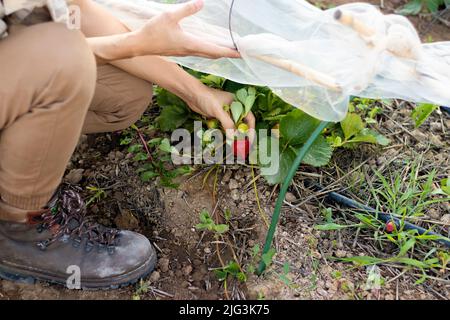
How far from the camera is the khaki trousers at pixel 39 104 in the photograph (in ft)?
3.29

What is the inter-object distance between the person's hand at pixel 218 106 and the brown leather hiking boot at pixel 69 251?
350 mm

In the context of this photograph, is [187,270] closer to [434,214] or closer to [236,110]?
[236,110]

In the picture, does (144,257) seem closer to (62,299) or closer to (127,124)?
(62,299)

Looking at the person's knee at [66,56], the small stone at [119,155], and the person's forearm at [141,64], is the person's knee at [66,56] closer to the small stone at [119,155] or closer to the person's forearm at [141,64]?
the person's forearm at [141,64]

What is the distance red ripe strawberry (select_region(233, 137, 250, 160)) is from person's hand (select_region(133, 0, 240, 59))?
267 millimetres

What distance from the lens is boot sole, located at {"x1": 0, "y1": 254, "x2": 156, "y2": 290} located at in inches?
50.0

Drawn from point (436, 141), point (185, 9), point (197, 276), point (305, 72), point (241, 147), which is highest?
point (185, 9)

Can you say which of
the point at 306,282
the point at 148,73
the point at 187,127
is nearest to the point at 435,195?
the point at 306,282

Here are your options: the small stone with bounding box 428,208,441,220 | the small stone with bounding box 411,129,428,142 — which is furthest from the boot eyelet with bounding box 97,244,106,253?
the small stone with bounding box 411,129,428,142

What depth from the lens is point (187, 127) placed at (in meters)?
1.53

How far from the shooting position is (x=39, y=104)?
104 cm

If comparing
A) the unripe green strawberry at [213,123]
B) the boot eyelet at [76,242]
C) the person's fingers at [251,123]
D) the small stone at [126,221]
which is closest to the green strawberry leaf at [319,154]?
the person's fingers at [251,123]

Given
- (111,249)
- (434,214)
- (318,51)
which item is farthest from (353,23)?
(111,249)

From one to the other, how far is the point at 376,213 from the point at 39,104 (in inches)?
33.1
